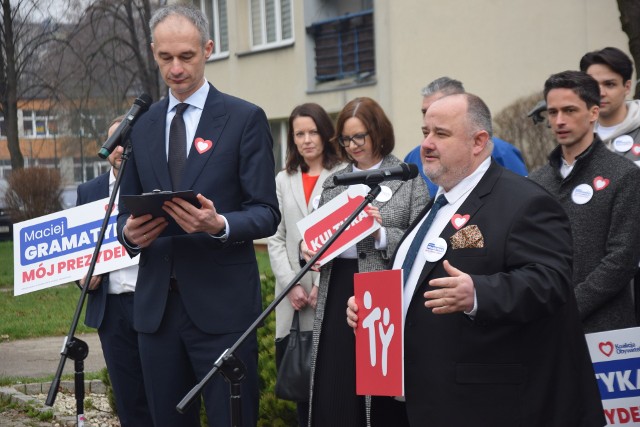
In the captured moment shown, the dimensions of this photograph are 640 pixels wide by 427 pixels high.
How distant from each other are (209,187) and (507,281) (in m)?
1.45

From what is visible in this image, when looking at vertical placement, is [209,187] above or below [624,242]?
above

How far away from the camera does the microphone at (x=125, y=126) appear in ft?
16.2

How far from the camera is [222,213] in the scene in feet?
15.3

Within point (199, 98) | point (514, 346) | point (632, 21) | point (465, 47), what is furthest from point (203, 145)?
point (465, 47)

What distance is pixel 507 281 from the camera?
3.88m

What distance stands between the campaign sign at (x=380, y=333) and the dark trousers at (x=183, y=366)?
1.75 ft

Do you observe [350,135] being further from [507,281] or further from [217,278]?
[507,281]

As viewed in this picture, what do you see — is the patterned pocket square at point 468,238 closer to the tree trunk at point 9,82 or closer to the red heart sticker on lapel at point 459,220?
the red heart sticker on lapel at point 459,220

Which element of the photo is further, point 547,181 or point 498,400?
point 547,181

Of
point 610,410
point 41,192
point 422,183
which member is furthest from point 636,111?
point 41,192

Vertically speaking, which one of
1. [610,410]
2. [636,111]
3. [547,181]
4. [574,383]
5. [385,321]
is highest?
[636,111]

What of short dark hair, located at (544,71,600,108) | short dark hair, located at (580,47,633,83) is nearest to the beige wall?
short dark hair, located at (580,47,633,83)

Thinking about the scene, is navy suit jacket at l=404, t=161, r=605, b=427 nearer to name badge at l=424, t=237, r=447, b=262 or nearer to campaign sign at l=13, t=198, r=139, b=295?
name badge at l=424, t=237, r=447, b=262

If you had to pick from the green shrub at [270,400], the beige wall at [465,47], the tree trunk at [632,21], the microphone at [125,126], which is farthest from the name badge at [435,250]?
the beige wall at [465,47]
